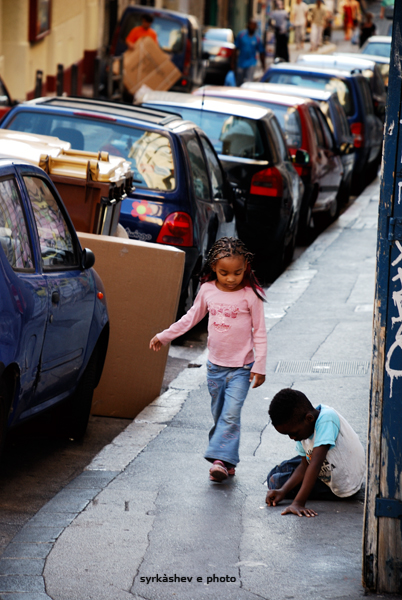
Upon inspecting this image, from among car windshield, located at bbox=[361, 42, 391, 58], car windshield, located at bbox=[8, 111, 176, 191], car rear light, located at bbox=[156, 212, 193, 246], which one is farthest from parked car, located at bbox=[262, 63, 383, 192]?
car windshield, located at bbox=[361, 42, 391, 58]

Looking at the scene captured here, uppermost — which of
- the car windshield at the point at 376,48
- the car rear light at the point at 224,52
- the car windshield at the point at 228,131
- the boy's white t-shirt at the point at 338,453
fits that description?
the car windshield at the point at 376,48

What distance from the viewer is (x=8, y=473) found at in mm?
5859

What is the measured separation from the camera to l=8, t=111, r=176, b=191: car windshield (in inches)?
350

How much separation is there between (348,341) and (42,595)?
208 inches

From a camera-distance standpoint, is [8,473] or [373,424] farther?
[8,473]

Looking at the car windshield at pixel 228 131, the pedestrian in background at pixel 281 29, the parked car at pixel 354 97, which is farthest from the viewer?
the pedestrian in background at pixel 281 29

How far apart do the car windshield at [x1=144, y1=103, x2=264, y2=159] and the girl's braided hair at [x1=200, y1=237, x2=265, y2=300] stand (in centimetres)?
647

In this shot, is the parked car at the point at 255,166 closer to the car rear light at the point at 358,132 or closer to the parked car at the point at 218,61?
the car rear light at the point at 358,132

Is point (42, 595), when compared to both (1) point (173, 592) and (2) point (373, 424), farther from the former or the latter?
(2) point (373, 424)

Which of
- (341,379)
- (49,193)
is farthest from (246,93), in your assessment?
(49,193)

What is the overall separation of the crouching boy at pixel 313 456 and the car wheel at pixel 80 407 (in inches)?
62.7

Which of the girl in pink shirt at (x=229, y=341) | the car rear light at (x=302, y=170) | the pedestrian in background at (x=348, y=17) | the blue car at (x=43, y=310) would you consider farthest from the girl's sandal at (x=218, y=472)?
the pedestrian in background at (x=348, y=17)

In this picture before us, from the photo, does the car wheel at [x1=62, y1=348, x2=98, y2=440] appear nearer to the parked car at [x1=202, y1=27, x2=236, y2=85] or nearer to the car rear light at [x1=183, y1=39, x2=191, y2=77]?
the car rear light at [x1=183, y1=39, x2=191, y2=77]

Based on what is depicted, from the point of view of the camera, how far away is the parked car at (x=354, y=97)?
764 inches
